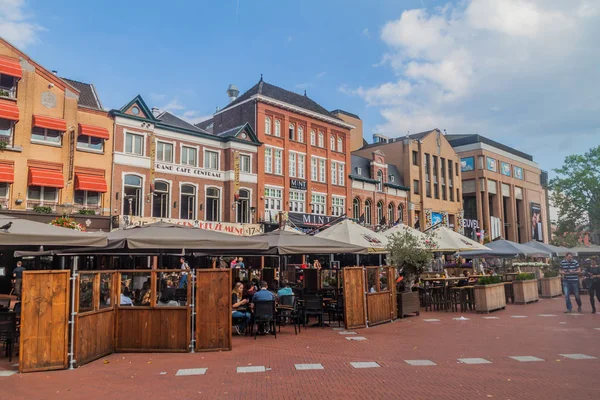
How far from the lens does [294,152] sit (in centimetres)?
3553

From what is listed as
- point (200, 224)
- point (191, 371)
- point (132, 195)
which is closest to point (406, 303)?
point (191, 371)

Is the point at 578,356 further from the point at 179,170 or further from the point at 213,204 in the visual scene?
the point at 213,204

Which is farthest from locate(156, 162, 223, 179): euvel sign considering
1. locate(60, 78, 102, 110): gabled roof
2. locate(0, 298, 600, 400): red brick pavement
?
locate(0, 298, 600, 400): red brick pavement

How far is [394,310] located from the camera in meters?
13.4

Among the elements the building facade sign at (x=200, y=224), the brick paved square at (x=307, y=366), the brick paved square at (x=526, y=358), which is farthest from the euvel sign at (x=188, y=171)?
the brick paved square at (x=526, y=358)

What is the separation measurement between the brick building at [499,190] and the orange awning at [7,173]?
44984 millimetres

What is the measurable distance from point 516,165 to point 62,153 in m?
58.0

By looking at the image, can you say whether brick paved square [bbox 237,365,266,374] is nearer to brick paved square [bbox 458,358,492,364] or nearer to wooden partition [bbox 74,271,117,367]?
wooden partition [bbox 74,271,117,367]

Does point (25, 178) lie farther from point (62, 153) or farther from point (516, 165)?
point (516, 165)

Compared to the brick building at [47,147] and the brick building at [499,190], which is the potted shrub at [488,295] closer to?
the brick building at [47,147]

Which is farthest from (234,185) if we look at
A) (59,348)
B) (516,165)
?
(516,165)

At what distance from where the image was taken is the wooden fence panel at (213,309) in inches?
354

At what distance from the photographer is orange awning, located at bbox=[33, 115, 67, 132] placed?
74.9 feet

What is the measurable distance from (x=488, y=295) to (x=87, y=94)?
78.6 ft
